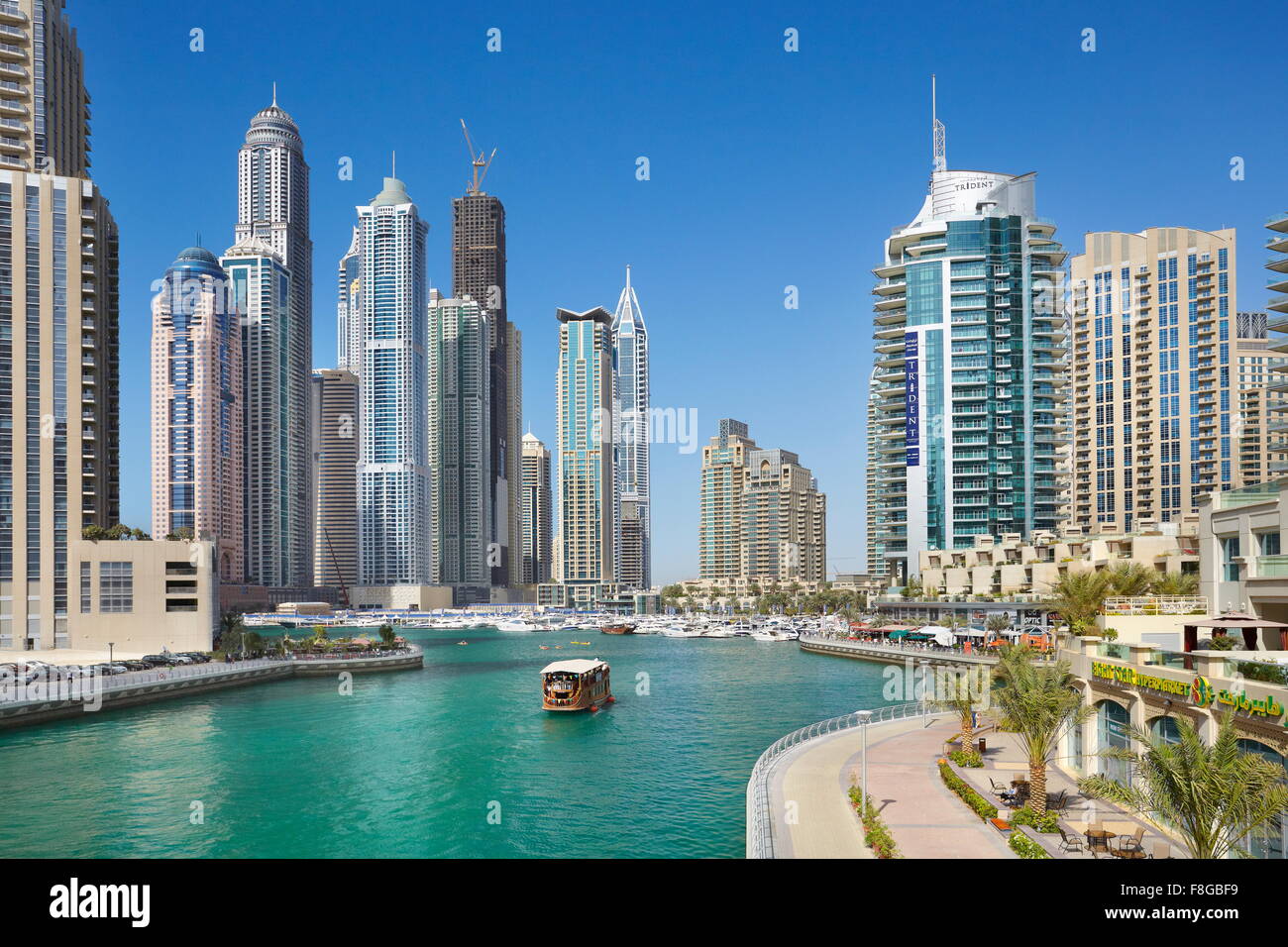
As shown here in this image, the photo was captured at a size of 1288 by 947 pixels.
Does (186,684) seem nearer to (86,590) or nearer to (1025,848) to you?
(86,590)

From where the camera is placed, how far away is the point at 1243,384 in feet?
390

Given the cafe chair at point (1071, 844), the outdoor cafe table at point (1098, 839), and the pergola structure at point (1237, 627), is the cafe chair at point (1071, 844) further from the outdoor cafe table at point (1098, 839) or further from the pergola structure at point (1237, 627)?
the pergola structure at point (1237, 627)

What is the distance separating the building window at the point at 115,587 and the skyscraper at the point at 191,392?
326 ft

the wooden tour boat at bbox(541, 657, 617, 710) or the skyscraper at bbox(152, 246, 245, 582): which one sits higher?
the skyscraper at bbox(152, 246, 245, 582)

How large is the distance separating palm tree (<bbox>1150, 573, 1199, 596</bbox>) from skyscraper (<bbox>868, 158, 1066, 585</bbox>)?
1908 inches

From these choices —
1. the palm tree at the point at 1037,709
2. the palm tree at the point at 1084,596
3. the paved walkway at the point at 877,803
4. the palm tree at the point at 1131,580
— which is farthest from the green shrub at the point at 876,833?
the palm tree at the point at 1131,580

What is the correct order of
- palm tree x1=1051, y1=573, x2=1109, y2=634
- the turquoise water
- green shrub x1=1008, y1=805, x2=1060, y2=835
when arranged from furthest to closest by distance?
palm tree x1=1051, y1=573, x2=1109, y2=634 < the turquoise water < green shrub x1=1008, y1=805, x2=1060, y2=835

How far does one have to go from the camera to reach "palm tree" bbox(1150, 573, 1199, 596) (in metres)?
50.3

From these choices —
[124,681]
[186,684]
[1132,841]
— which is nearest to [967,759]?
[1132,841]

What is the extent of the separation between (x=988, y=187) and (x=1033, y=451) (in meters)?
32.0

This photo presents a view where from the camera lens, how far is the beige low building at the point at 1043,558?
62875mm

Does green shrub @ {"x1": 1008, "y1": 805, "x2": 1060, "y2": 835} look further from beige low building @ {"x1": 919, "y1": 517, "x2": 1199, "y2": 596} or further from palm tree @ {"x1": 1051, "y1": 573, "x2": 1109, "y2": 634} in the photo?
beige low building @ {"x1": 919, "y1": 517, "x2": 1199, "y2": 596}

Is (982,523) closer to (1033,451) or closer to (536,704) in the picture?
(1033,451)

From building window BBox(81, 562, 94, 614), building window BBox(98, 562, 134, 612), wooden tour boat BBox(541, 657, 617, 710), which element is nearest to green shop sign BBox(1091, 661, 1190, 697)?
wooden tour boat BBox(541, 657, 617, 710)
